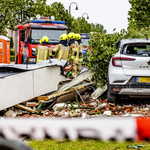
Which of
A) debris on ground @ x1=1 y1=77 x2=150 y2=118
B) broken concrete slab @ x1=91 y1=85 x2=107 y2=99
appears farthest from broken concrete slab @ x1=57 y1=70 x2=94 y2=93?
broken concrete slab @ x1=91 y1=85 x2=107 y2=99

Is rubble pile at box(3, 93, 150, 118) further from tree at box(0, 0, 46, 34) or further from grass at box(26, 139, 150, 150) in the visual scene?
tree at box(0, 0, 46, 34)

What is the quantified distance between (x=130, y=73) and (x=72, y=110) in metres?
1.74

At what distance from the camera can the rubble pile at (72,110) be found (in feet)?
25.1

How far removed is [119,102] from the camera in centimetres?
900

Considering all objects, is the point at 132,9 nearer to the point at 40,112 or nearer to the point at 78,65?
the point at 78,65

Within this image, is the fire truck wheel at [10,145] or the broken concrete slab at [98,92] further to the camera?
the broken concrete slab at [98,92]

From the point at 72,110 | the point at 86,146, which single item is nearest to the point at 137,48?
the point at 72,110

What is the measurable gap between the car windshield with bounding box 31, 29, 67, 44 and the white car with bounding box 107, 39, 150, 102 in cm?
822

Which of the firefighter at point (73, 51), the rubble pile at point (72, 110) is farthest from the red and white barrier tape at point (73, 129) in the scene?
the firefighter at point (73, 51)

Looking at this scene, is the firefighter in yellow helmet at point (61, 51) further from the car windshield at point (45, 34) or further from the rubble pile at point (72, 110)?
the rubble pile at point (72, 110)

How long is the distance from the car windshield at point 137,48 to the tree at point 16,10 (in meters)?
29.0

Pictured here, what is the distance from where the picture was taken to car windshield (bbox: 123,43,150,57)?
8034mm

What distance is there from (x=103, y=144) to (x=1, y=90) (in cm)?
343

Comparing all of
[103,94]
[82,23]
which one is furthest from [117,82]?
[82,23]
